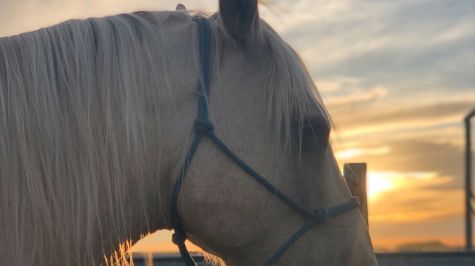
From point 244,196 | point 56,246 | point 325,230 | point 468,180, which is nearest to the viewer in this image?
point 56,246

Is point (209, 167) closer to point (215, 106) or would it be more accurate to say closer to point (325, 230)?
point (215, 106)

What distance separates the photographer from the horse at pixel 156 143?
1.83 metres

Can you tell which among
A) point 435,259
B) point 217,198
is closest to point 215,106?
point 217,198

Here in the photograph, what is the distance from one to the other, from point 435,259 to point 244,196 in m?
5.37

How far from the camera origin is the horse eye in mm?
2041

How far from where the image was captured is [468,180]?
9047 millimetres

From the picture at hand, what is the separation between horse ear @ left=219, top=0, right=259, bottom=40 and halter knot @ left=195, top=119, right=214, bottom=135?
0.29m

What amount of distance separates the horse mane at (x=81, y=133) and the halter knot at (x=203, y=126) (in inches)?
4.6

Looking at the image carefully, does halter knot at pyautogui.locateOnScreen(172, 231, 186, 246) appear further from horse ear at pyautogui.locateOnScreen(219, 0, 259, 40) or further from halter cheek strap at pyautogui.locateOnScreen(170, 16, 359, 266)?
horse ear at pyautogui.locateOnScreen(219, 0, 259, 40)

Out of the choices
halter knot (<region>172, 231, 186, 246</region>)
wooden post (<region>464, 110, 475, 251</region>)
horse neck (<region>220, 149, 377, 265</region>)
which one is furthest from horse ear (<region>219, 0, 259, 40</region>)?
wooden post (<region>464, 110, 475, 251</region>)

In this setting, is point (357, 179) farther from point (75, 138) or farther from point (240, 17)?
point (75, 138)

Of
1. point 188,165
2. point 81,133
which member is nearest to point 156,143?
point 188,165

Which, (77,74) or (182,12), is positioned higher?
(182,12)

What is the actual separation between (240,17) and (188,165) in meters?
0.45
